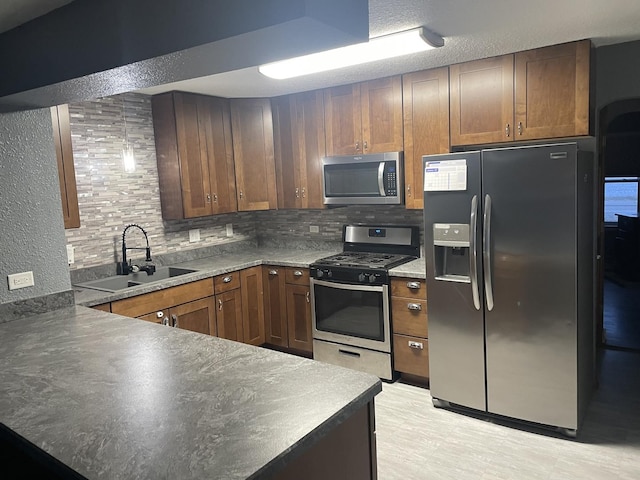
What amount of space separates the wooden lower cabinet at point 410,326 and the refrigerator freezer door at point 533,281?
0.53 metres

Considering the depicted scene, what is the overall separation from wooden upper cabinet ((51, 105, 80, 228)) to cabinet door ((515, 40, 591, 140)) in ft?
9.06

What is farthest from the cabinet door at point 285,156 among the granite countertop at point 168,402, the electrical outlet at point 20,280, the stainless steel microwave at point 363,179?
the granite countertop at point 168,402

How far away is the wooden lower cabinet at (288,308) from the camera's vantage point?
13.1 ft

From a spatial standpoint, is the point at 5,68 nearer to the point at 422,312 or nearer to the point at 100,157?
the point at 100,157

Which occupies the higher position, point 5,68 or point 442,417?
point 5,68

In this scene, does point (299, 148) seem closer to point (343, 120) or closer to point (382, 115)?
point (343, 120)

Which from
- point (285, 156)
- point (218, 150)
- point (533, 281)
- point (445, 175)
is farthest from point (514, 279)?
point (218, 150)

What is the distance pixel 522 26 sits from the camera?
102 inches

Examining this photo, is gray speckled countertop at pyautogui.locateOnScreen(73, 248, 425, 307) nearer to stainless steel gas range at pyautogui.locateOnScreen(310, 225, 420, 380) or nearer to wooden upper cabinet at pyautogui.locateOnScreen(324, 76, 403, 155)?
stainless steel gas range at pyautogui.locateOnScreen(310, 225, 420, 380)

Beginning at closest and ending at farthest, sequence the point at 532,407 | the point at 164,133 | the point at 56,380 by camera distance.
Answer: the point at 56,380, the point at 532,407, the point at 164,133

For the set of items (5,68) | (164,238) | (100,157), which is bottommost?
(164,238)

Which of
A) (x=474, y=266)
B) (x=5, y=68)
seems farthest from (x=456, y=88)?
(x=5, y=68)

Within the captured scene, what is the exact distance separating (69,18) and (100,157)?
1.95 metres

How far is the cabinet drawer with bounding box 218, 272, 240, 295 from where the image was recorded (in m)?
3.77
